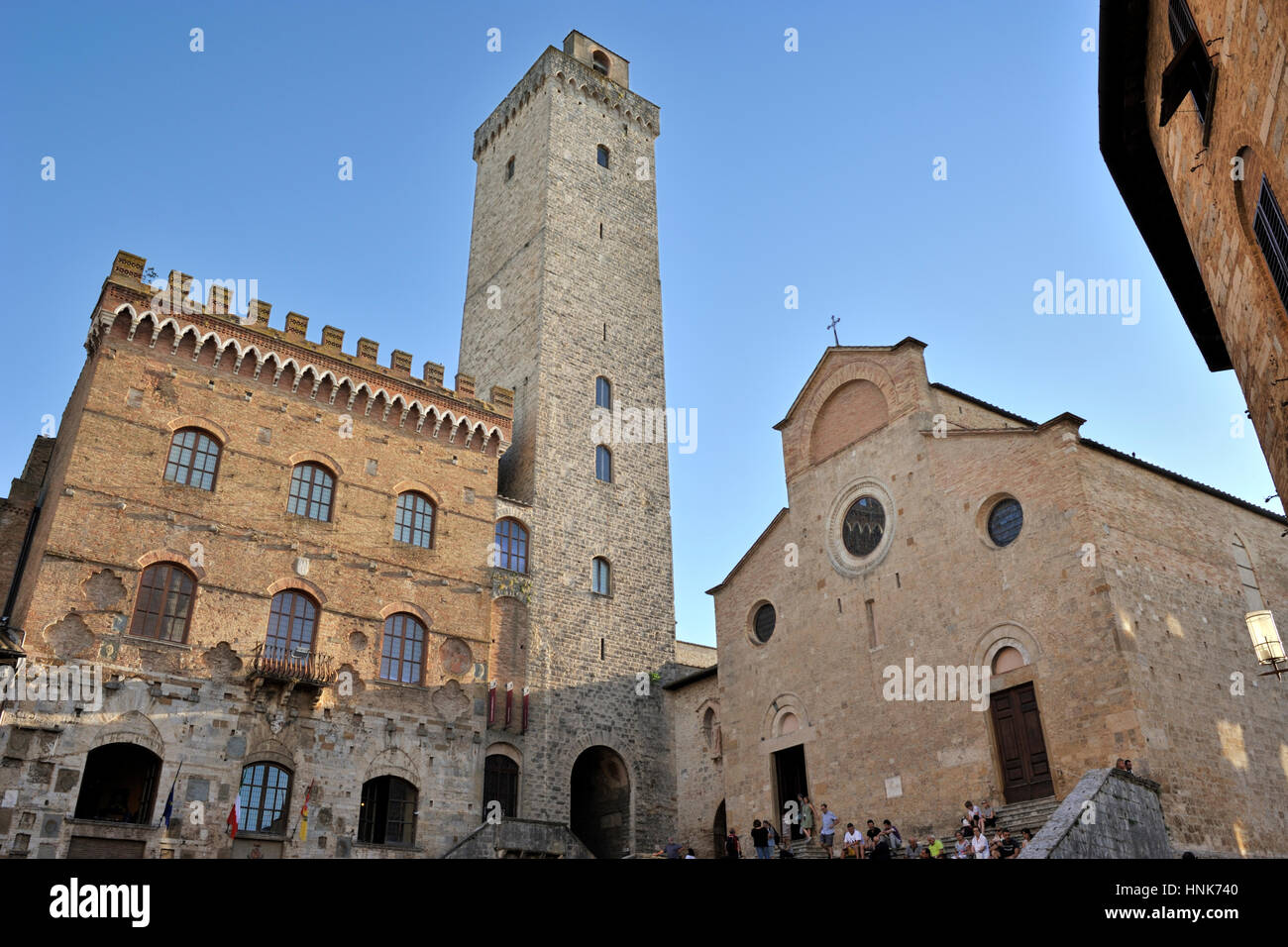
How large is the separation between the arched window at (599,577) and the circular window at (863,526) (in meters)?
8.26

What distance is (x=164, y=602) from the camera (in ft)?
65.9

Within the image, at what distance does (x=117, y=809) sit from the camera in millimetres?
18391

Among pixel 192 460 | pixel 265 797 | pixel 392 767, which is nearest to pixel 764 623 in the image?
pixel 392 767

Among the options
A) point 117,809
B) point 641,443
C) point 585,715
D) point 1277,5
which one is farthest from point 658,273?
point 1277,5

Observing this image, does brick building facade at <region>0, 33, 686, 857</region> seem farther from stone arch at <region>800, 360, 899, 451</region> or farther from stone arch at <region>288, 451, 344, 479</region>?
stone arch at <region>800, 360, 899, 451</region>

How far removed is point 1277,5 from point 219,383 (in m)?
21.8

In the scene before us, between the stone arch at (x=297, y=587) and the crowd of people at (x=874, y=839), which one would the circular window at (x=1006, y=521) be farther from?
the stone arch at (x=297, y=587)

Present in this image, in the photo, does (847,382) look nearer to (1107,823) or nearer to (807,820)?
(807,820)

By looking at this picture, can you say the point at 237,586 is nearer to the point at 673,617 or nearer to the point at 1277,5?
the point at 673,617

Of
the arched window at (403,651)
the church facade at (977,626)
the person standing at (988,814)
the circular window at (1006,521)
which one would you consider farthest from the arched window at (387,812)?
the circular window at (1006,521)

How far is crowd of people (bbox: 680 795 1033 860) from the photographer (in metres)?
14.9

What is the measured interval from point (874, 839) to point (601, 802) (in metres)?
11.7

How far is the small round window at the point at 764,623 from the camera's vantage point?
24500 millimetres

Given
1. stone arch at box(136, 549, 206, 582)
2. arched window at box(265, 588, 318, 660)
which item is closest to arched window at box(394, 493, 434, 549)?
arched window at box(265, 588, 318, 660)
